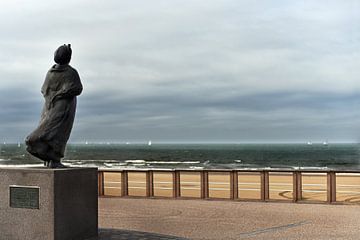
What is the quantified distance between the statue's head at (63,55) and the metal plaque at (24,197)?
2.19 m

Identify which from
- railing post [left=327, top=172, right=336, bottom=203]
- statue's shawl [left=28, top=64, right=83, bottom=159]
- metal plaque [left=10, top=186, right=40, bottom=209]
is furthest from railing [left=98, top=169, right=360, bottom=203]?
metal plaque [left=10, top=186, right=40, bottom=209]

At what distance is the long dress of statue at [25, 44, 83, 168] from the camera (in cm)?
842

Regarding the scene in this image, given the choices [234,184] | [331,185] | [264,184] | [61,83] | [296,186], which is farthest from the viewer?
[234,184]

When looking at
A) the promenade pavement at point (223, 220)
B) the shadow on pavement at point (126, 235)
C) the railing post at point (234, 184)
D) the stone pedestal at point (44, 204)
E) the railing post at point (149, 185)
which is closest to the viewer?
the stone pedestal at point (44, 204)

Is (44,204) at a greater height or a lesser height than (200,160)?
greater

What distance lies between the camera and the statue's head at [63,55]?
8.78 metres

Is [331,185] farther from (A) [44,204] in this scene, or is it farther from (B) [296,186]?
(A) [44,204]

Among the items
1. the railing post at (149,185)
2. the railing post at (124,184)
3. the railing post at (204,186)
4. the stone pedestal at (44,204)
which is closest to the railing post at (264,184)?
the railing post at (204,186)

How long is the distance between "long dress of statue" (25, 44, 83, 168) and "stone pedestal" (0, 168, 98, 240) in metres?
0.46

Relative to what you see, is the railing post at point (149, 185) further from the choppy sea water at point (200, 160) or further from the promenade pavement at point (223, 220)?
the choppy sea water at point (200, 160)

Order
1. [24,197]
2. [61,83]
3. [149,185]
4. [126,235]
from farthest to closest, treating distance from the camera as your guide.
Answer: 1. [149,185]
2. [126,235]
3. [61,83]
4. [24,197]

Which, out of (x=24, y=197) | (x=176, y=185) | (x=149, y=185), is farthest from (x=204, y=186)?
(x=24, y=197)

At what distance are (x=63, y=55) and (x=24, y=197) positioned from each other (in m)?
2.43

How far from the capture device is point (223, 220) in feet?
37.9
